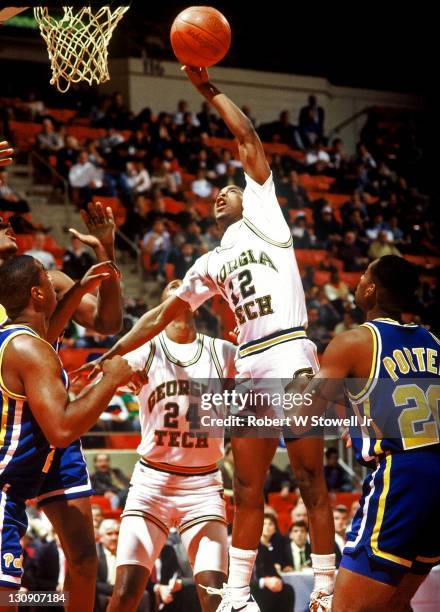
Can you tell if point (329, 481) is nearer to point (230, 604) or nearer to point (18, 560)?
point (230, 604)

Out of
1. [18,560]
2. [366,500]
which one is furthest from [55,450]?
[366,500]

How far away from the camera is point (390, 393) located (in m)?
4.47

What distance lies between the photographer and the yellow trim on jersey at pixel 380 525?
434 cm

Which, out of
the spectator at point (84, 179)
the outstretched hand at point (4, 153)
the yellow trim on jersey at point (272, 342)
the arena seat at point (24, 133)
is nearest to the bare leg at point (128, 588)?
the yellow trim on jersey at point (272, 342)

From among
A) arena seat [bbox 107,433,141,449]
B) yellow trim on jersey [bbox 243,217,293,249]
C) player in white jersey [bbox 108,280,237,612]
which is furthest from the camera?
arena seat [bbox 107,433,141,449]

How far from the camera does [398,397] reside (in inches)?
176

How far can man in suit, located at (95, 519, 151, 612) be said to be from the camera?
807 cm

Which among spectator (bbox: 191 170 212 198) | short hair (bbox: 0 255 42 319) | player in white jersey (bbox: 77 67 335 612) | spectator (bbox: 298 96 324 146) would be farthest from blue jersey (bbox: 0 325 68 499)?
spectator (bbox: 298 96 324 146)

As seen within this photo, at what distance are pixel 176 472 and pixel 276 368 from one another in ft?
4.35

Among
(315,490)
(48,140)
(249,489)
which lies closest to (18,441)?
(249,489)

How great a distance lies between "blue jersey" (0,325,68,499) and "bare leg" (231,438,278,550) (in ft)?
3.92

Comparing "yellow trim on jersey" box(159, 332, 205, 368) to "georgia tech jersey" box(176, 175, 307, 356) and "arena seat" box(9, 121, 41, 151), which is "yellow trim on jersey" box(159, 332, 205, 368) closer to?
"georgia tech jersey" box(176, 175, 307, 356)

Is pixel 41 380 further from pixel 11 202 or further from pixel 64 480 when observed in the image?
pixel 11 202

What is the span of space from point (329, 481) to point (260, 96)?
1249 centimetres
